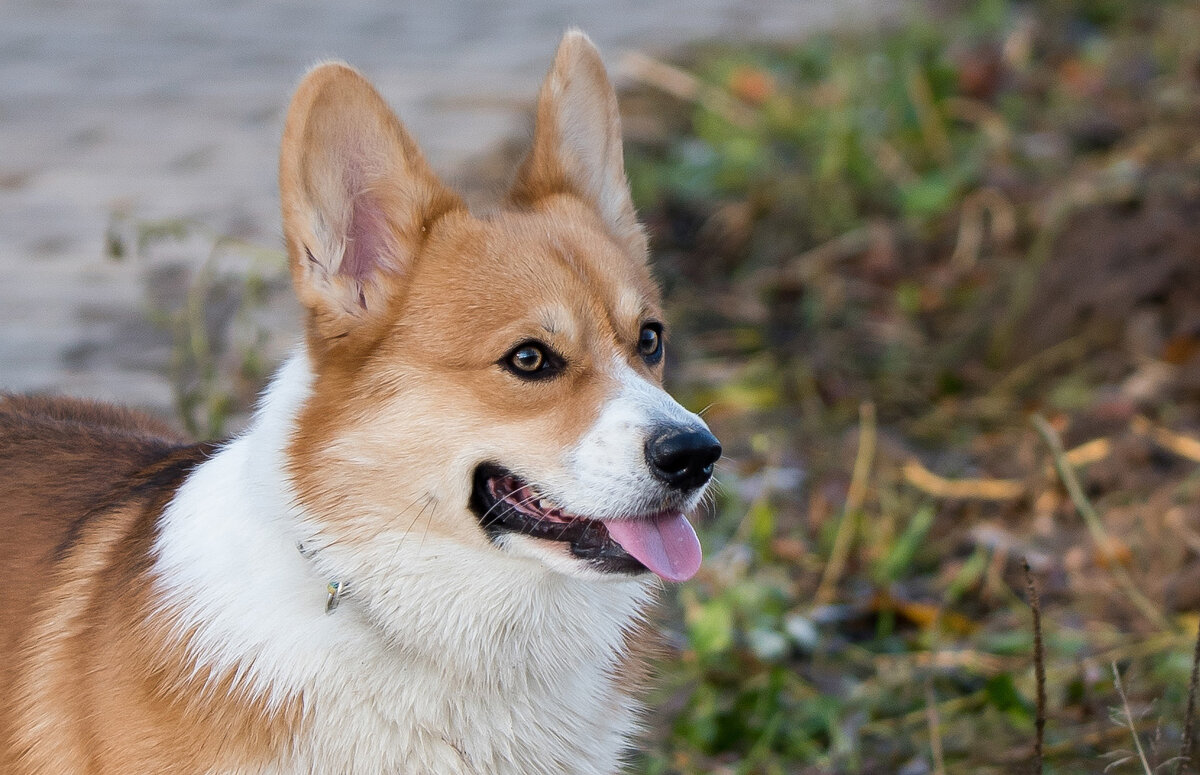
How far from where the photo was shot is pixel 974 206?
6297 mm

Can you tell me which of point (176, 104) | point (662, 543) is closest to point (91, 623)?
point (662, 543)

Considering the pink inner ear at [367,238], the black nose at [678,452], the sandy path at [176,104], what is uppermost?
the pink inner ear at [367,238]

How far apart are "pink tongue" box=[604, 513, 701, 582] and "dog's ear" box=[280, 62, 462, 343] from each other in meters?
0.66

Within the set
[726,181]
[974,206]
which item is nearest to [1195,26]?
[974,206]

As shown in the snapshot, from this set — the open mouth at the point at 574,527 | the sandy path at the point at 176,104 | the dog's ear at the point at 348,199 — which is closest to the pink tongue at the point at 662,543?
the open mouth at the point at 574,527

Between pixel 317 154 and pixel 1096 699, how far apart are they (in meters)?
2.43

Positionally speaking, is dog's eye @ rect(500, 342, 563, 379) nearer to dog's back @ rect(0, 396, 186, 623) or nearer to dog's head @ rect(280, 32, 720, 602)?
dog's head @ rect(280, 32, 720, 602)

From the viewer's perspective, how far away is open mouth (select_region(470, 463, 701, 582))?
2.64 meters

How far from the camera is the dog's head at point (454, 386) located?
2.61 metres

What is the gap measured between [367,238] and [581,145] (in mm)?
693

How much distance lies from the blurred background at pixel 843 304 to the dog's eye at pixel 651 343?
28.9 inches

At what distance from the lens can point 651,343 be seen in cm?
308

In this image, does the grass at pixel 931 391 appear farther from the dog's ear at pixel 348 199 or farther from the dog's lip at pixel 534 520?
the dog's ear at pixel 348 199

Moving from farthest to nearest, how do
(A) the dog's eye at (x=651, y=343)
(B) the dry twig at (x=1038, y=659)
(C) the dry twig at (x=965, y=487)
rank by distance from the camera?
(C) the dry twig at (x=965, y=487) < (A) the dog's eye at (x=651, y=343) < (B) the dry twig at (x=1038, y=659)
